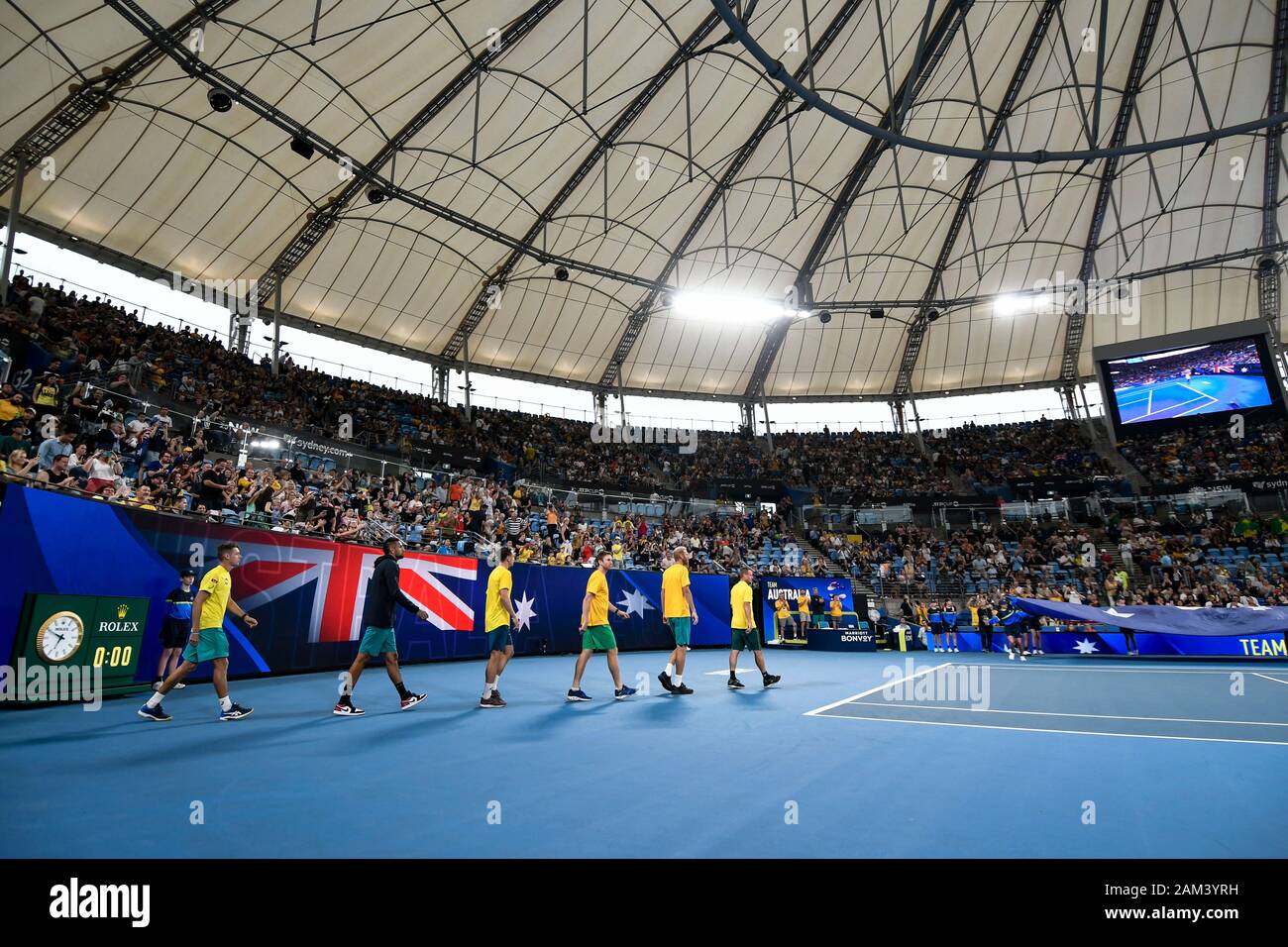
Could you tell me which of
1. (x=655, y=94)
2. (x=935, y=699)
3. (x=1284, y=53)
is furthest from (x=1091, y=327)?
(x=935, y=699)

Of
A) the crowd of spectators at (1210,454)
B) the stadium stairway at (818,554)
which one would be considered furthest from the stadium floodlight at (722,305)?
the crowd of spectators at (1210,454)

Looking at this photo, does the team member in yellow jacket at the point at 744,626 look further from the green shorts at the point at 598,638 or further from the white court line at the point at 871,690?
the green shorts at the point at 598,638

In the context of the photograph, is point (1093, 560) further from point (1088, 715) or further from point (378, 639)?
point (378, 639)

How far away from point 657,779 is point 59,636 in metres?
7.36

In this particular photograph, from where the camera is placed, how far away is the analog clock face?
23.5ft

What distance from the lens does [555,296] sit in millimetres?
32219

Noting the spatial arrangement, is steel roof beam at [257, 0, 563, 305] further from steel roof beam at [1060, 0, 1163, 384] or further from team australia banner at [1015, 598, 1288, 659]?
team australia banner at [1015, 598, 1288, 659]

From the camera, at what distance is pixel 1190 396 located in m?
30.2

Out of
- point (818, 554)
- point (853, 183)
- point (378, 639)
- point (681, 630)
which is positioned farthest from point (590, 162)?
point (378, 639)

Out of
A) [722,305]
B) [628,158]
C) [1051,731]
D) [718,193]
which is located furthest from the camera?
[722,305]

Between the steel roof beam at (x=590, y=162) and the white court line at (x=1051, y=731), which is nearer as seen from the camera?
Result: the white court line at (x=1051, y=731)

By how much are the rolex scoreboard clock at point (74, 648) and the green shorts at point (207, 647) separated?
1.90 meters

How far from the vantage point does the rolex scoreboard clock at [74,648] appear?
701 cm

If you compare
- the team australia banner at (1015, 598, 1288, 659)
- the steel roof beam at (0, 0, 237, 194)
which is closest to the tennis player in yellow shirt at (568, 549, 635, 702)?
the team australia banner at (1015, 598, 1288, 659)
